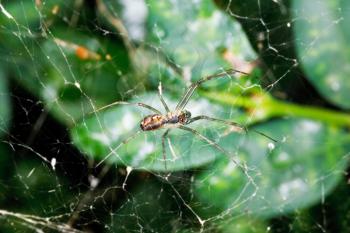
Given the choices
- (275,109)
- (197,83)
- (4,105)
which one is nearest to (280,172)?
(275,109)

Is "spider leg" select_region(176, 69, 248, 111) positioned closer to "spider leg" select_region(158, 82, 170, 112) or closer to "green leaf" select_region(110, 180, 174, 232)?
"spider leg" select_region(158, 82, 170, 112)

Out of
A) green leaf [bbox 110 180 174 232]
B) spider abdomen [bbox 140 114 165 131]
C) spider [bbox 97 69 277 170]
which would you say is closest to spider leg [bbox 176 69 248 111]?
spider [bbox 97 69 277 170]

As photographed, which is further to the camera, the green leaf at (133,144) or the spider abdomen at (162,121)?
the spider abdomen at (162,121)

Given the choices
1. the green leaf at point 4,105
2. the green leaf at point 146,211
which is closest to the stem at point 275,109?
the green leaf at point 146,211

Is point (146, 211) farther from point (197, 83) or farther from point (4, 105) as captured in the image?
point (4, 105)

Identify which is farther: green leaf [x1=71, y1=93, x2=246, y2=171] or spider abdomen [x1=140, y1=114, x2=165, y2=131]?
spider abdomen [x1=140, y1=114, x2=165, y2=131]

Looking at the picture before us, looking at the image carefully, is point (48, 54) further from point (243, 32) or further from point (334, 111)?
point (334, 111)

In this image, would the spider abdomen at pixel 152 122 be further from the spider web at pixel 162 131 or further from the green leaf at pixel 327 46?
the green leaf at pixel 327 46
